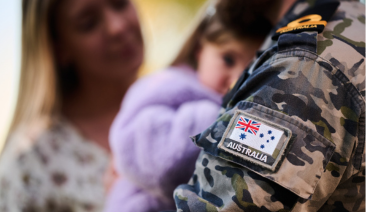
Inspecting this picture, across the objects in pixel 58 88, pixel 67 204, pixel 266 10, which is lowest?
pixel 67 204

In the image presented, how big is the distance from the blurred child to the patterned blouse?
0.40 feet

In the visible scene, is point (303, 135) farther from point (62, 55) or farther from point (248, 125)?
point (62, 55)

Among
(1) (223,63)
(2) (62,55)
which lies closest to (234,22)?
(1) (223,63)

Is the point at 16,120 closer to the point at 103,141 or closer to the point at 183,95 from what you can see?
the point at 103,141

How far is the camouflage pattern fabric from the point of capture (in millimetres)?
405

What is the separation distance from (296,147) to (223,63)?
427 millimetres

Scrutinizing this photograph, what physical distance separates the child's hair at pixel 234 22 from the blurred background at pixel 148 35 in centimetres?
11

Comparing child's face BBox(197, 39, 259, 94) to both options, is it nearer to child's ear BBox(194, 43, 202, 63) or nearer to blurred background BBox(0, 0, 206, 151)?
child's ear BBox(194, 43, 202, 63)

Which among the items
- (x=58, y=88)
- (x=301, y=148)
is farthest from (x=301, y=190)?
(x=58, y=88)

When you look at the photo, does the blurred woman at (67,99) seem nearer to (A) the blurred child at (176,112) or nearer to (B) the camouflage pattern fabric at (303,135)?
(A) the blurred child at (176,112)

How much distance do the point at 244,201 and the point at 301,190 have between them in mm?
78

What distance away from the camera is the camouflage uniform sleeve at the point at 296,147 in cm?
40

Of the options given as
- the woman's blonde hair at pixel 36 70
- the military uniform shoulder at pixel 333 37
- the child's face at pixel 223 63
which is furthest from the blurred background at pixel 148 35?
the military uniform shoulder at pixel 333 37

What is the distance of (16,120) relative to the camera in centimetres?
98
